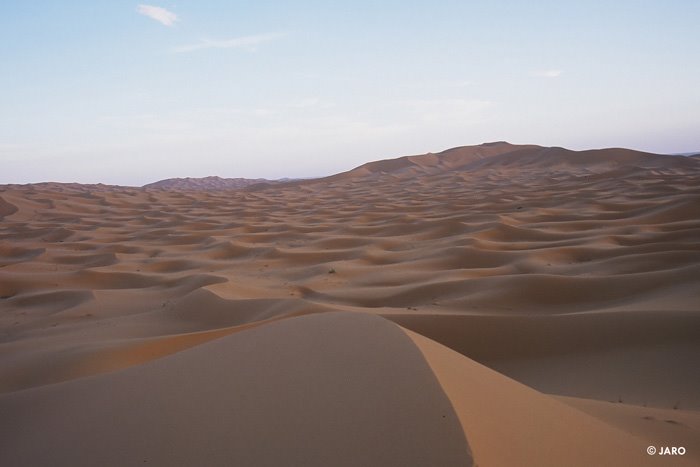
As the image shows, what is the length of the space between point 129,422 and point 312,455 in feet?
1.80

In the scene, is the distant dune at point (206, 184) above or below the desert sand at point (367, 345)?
above

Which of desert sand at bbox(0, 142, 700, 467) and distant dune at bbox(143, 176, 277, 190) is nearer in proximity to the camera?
desert sand at bbox(0, 142, 700, 467)

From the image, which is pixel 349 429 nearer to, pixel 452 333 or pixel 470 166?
pixel 452 333

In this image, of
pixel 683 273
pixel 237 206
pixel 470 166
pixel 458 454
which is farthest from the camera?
pixel 470 166

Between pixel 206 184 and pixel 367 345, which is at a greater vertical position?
pixel 206 184

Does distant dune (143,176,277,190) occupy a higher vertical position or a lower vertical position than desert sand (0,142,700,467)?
higher

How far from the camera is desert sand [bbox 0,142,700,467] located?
1.27 m

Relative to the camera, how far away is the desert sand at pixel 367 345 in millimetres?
1267

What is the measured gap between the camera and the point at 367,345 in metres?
1.67

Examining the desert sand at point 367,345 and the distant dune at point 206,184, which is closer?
the desert sand at point 367,345

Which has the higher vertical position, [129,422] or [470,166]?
[470,166]

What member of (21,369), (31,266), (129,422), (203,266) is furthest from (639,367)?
(31,266)

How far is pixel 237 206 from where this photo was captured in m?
11.2

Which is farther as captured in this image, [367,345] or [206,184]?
[206,184]
